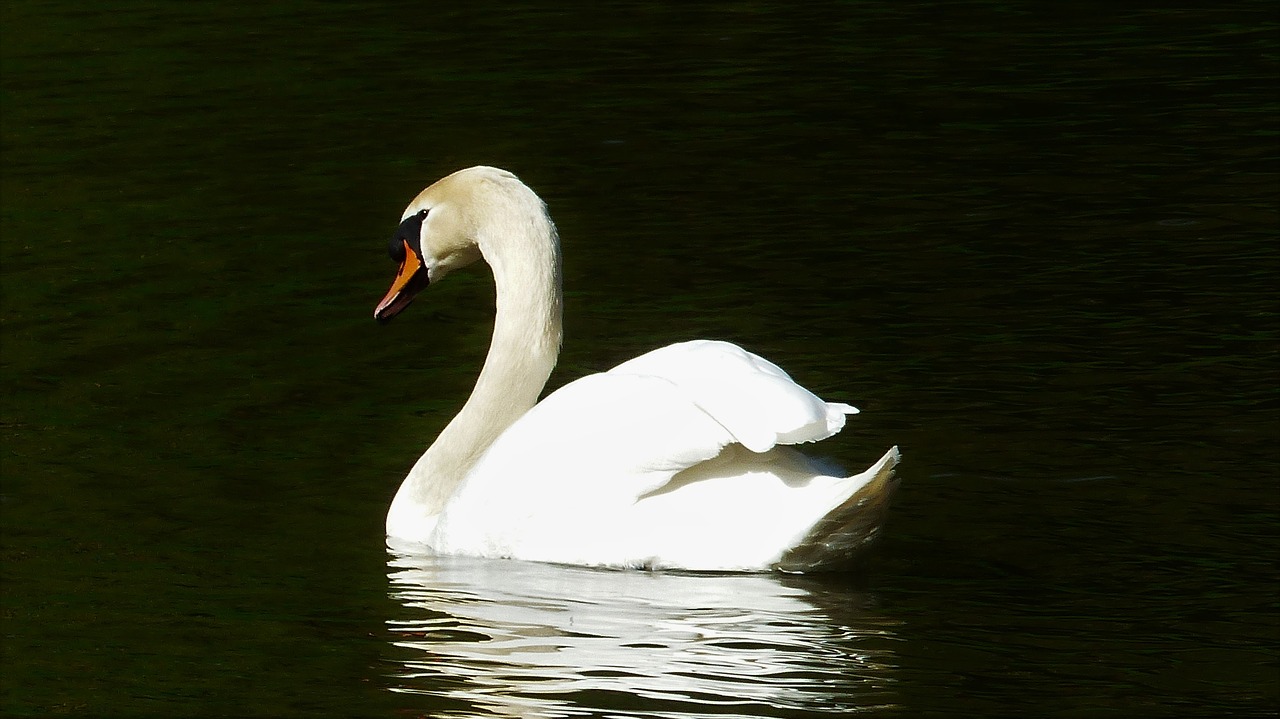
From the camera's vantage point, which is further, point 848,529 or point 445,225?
point 445,225

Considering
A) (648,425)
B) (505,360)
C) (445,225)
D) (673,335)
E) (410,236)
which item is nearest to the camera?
(648,425)

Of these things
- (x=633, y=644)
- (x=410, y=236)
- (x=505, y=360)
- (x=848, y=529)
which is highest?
(x=410, y=236)

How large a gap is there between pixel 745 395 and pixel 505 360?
1.42 m

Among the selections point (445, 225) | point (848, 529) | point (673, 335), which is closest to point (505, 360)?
point (445, 225)

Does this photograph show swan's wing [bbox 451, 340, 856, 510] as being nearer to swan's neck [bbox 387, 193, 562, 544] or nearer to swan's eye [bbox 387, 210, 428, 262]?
swan's neck [bbox 387, 193, 562, 544]

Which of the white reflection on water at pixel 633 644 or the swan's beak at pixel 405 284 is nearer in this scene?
the white reflection on water at pixel 633 644

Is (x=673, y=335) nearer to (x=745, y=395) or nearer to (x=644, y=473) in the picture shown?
(x=644, y=473)

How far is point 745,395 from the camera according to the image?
615 cm

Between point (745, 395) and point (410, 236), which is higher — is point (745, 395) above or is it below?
below

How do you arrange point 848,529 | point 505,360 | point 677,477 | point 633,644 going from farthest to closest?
1. point 505,360
2. point 677,477
3. point 848,529
4. point 633,644

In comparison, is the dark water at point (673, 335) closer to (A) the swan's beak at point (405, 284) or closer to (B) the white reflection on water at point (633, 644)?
(B) the white reflection on water at point (633, 644)

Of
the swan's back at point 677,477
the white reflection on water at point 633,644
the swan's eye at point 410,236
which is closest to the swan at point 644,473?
the swan's back at point 677,477

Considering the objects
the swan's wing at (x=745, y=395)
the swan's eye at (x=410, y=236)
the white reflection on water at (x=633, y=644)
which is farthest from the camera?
the swan's eye at (x=410, y=236)

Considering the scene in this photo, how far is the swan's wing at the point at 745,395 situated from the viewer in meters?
5.98
